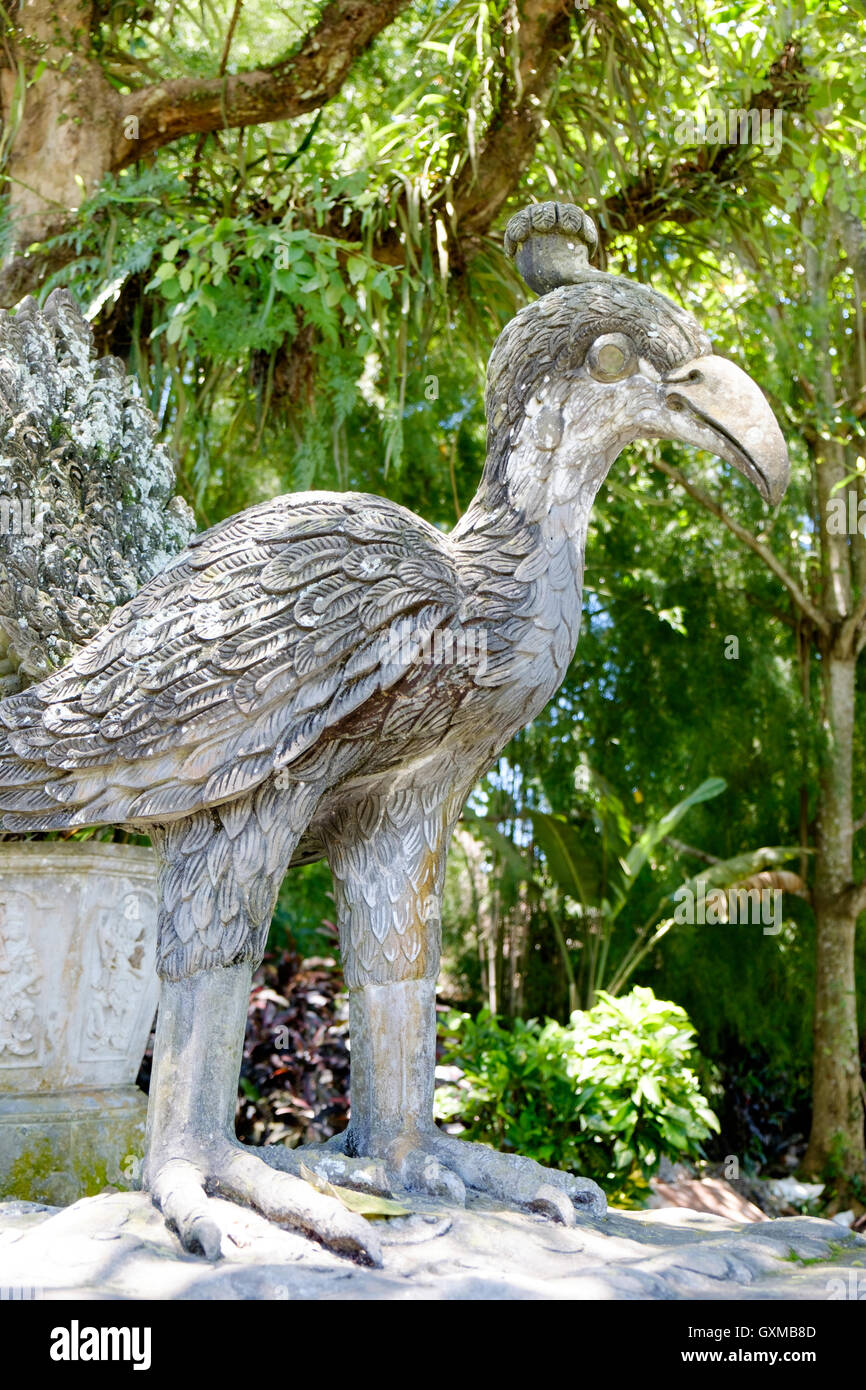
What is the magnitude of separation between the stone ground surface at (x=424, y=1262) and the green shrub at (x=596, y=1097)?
234 centimetres

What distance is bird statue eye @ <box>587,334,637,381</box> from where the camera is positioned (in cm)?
197

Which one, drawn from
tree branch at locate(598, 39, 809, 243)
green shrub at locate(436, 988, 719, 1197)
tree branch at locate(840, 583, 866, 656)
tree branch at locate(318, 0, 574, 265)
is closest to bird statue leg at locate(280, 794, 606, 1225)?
green shrub at locate(436, 988, 719, 1197)

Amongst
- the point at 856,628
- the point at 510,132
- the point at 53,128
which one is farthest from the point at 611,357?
the point at 856,628

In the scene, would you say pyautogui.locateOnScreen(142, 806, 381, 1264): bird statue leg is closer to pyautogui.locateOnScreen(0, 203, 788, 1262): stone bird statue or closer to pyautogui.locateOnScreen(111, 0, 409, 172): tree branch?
pyautogui.locateOnScreen(0, 203, 788, 1262): stone bird statue

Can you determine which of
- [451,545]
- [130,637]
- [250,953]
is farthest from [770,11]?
[250,953]

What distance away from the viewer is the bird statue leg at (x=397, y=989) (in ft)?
6.41

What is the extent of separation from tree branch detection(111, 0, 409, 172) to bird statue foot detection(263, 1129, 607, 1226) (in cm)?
354

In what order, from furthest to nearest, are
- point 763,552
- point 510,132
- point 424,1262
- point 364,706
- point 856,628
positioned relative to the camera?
1. point 856,628
2. point 763,552
3. point 510,132
4. point 364,706
5. point 424,1262

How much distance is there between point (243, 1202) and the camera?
165 centimetres

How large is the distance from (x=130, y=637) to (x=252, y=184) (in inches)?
127

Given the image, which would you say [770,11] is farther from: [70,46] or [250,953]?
[250,953]

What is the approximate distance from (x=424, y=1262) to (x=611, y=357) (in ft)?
4.53

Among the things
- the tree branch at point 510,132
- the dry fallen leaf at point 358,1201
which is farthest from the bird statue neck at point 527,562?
the tree branch at point 510,132

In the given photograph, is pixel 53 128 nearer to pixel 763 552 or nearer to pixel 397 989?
pixel 397 989
